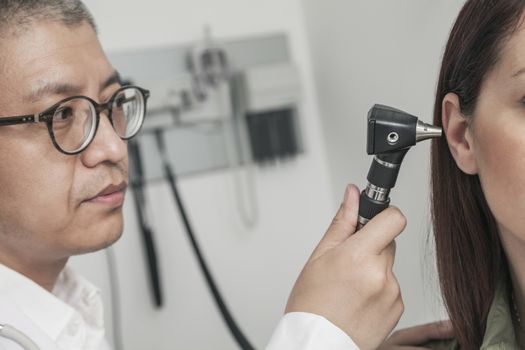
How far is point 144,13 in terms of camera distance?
1823mm

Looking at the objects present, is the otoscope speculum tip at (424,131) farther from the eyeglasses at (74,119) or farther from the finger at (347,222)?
the eyeglasses at (74,119)

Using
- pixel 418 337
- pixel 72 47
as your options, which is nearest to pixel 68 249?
pixel 72 47

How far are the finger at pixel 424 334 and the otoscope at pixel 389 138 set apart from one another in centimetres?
38

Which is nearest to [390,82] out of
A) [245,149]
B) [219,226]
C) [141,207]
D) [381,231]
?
[245,149]

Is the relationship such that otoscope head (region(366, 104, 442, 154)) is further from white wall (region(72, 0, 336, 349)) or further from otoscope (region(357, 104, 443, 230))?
white wall (region(72, 0, 336, 349))

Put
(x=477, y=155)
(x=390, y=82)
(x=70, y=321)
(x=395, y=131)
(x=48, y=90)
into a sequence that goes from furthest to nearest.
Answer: (x=390, y=82) < (x=70, y=321) < (x=48, y=90) < (x=477, y=155) < (x=395, y=131)

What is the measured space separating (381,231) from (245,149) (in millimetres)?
1115

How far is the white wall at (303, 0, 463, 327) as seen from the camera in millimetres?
1516

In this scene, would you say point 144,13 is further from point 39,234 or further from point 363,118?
point 39,234

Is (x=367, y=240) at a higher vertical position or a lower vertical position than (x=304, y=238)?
higher

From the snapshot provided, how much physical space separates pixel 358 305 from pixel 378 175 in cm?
19

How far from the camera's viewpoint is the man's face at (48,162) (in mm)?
1048

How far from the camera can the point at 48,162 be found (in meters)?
1.07

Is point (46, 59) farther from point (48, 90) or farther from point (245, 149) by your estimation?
point (245, 149)
